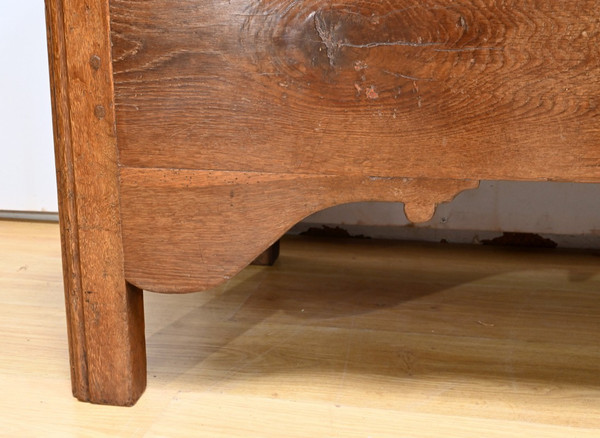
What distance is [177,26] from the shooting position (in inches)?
32.6

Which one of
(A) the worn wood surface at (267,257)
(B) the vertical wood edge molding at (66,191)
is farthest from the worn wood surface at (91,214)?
(A) the worn wood surface at (267,257)

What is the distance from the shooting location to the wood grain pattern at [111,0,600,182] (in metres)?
0.78

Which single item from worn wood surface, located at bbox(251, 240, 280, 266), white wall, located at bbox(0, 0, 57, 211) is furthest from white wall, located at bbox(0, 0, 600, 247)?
worn wood surface, located at bbox(251, 240, 280, 266)

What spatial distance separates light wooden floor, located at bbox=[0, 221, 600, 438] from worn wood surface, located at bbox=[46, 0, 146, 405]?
57 millimetres

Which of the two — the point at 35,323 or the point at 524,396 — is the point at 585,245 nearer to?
the point at 524,396

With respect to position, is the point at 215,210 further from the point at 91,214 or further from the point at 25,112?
the point at 25,112

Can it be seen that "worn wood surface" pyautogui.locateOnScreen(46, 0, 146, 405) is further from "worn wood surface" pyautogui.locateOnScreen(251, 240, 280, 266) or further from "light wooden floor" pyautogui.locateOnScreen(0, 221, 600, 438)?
"worn wood surface" pyautogui.locateOnScreen(251, 240, 280, 266)

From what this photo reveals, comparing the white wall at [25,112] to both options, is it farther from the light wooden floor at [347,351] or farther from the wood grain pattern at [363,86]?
the wood grain pattern at [363,86]

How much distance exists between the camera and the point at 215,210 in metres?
0.89

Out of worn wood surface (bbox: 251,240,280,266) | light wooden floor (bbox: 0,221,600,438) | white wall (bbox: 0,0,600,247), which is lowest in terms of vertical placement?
light wooden floor (bbox: 0,221,600,438)

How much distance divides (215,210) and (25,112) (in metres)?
1.08

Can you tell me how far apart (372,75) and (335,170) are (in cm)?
12

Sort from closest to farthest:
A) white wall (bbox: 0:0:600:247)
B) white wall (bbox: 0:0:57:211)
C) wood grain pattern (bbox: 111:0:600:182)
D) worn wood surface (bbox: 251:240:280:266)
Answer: wood grain pattern (bbox: 111:0:600:182), worn wood surface (bbox: 251:240:280:266), white wall (bbox: 0:0:600:247), white wall (bbox: 0:0:57:211)

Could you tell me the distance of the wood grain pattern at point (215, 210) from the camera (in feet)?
2.80
